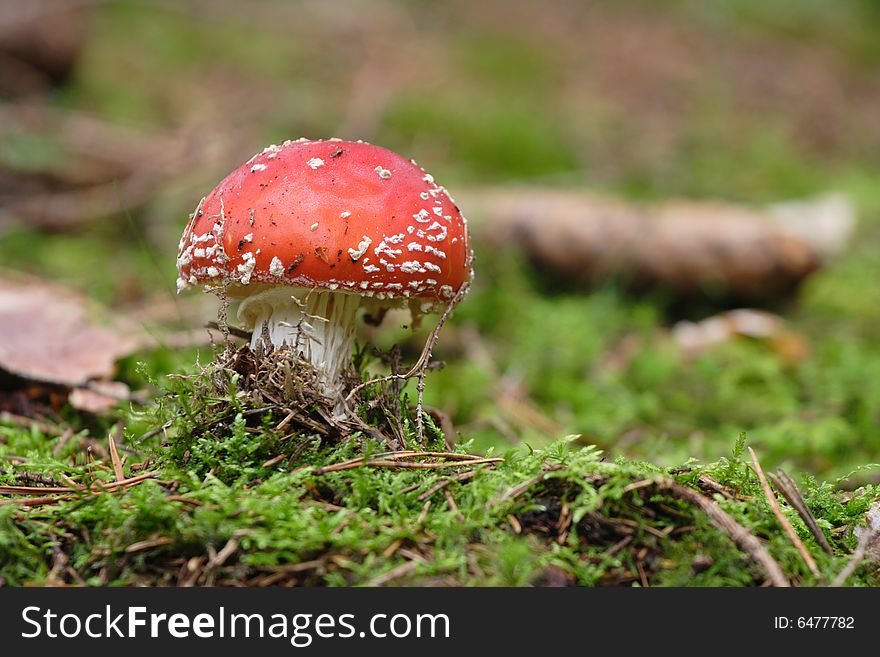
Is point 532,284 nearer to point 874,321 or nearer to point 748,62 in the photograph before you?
point 874,321

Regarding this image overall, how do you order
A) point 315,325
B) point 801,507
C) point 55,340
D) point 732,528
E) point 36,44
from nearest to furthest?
1. point 732,528
2. point 801,507
3. point 315,325
4. point 55,340
5. point 36,44

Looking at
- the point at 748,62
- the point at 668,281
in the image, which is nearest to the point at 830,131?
the point at 748,62

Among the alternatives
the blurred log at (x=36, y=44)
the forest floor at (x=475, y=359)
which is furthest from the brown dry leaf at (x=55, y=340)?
the blurred log at (x=36, y=44)

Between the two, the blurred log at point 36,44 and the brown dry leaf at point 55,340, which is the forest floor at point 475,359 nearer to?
the brown dry leaf at point 55,340

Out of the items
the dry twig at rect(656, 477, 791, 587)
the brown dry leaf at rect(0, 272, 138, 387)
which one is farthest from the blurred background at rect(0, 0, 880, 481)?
the dry twig at rect(656, 477, 791, 587)

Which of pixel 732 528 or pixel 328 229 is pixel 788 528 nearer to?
pixel 732 528

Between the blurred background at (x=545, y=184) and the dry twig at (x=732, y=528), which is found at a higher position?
the blurred background at (x=545, y=184)

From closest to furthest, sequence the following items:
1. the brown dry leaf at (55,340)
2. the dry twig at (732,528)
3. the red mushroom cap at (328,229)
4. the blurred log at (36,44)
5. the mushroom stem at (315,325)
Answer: the dry twig at (732,528)
the red mushroom cap at (328,229)
the mushroom stem at (315,325)
the brown dry leaf at (55,340)
the blurred log at (36,44)

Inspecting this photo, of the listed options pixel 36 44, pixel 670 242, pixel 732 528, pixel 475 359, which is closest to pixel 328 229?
pixel 732 528
